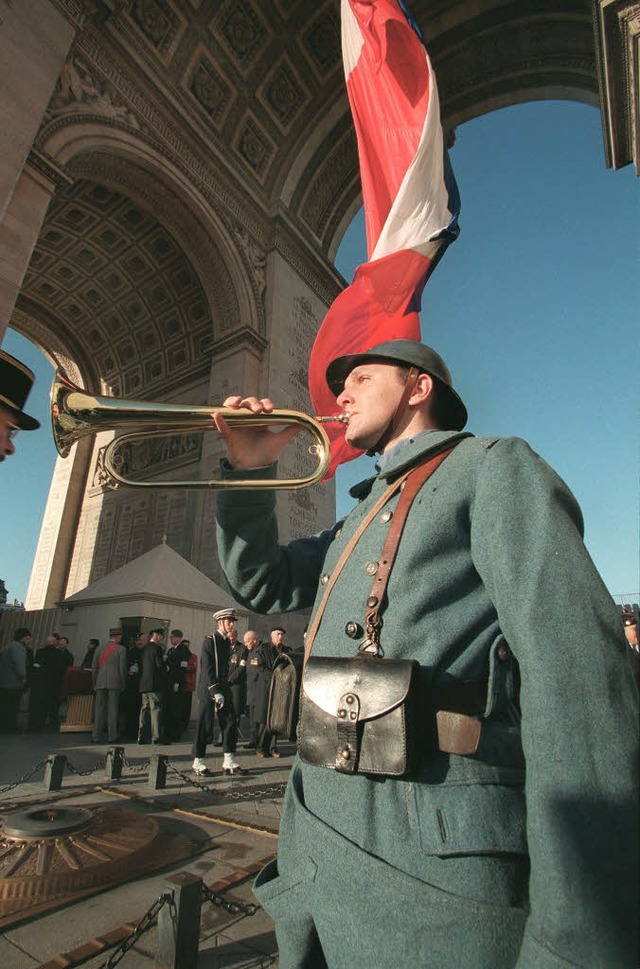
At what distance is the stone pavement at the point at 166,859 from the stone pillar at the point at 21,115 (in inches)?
239

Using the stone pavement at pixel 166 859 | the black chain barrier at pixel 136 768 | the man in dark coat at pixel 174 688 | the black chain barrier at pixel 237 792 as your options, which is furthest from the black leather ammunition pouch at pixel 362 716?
the man in dark coat at pixel 174 688

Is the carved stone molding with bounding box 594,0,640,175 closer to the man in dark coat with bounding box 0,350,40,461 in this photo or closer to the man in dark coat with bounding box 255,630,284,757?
the man in dark coat with bounding box 0,350,40,461

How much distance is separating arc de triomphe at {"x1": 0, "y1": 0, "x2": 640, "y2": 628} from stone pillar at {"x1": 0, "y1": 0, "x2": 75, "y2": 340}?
1.25 ft

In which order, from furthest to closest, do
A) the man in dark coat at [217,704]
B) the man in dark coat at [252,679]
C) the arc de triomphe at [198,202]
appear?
the arc de triomphe at [198,202]
the man in dark coat at [252,679]
the man in dark coat at [217,704]

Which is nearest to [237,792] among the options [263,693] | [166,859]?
[166,859]

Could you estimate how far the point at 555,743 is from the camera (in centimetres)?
76

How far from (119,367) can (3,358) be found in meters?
14.7

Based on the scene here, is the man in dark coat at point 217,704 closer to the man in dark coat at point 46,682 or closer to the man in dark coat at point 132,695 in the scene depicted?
the man in dark coat at point 132,695

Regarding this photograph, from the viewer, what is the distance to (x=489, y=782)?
0.92 m

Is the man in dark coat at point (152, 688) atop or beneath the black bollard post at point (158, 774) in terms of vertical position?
atop

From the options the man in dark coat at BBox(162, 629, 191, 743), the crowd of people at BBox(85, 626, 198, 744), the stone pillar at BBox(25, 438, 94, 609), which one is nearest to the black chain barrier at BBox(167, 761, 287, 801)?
the crowd of people at BBox(85, 626, 198, 744)

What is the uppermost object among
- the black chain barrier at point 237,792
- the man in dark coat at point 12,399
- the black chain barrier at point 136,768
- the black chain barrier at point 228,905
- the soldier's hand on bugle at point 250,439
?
the man in dark coat at point 12,399

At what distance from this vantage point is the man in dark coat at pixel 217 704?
18.6 feet

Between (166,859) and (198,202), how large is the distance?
43.4ft
